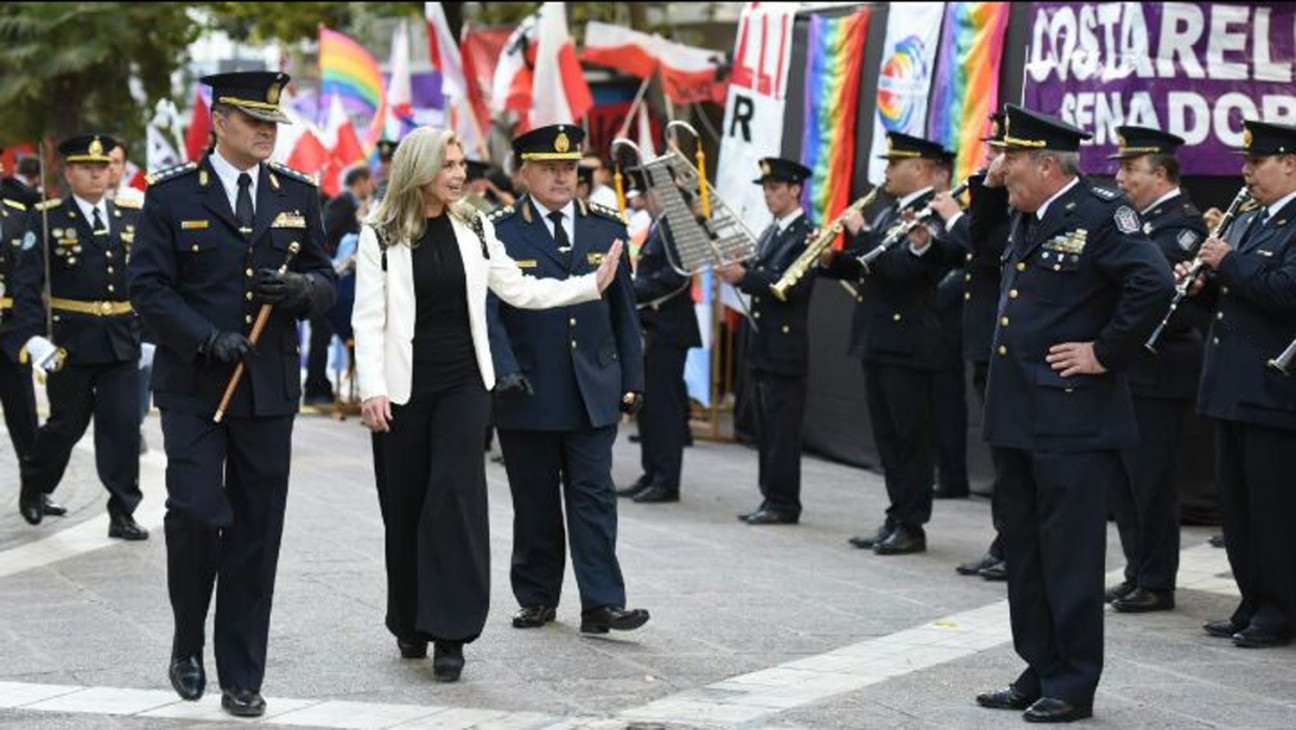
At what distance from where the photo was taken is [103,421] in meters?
11.6

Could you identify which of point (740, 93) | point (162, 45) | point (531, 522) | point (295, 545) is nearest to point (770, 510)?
point (295, 545)

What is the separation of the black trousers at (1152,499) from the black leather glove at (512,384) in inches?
117

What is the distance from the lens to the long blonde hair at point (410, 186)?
8.10 metres

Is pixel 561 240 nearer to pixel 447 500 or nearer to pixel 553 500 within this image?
pixel 553 500

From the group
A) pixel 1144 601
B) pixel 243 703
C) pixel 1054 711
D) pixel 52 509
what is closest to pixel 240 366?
pixel 243 703

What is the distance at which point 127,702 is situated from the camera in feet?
25.1

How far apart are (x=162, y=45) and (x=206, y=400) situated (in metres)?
25.8

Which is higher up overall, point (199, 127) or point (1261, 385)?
point (199, 127)

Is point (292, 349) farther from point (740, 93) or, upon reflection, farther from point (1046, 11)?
point (740, 93)

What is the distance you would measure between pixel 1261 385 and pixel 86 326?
610 centimetres

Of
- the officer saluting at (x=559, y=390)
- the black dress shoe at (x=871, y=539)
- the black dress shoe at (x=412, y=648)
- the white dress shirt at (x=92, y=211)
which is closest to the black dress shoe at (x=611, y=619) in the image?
the officer saluting at (x=559, y=390)

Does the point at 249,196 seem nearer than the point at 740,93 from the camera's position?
Yes

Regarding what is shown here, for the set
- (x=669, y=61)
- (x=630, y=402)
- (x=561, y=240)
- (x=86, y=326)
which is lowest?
(x=630, y=402)

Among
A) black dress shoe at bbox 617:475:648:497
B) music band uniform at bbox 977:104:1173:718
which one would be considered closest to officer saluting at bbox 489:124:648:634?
music band uniform at bbox 977:104:1173:718
